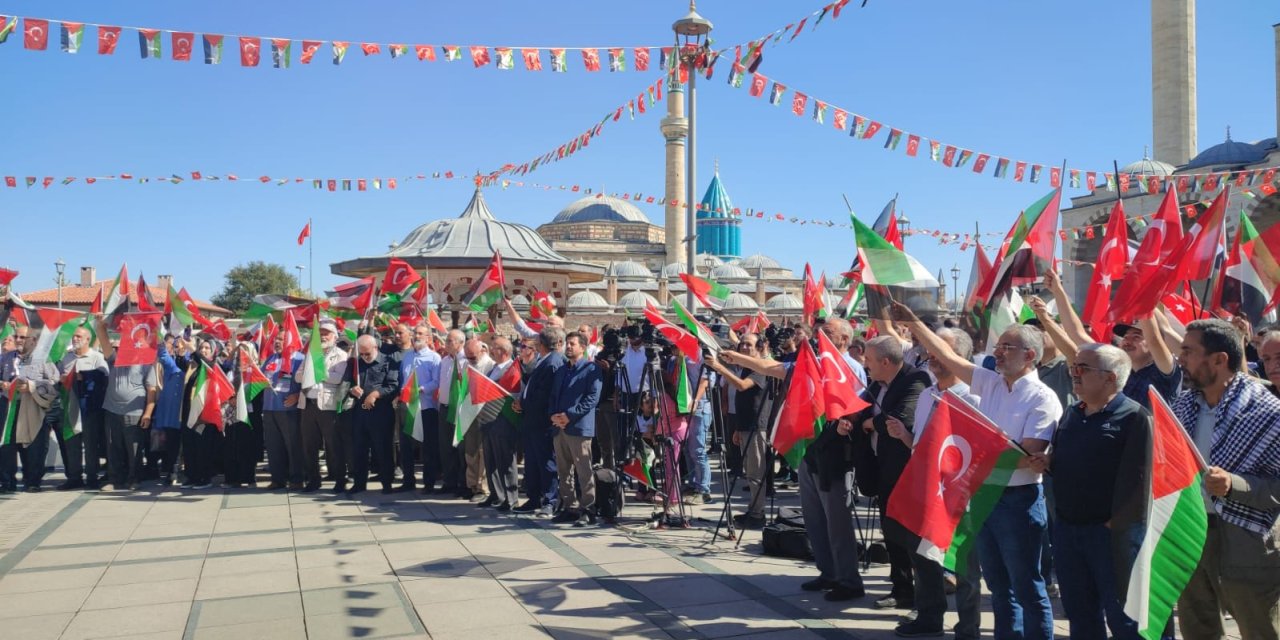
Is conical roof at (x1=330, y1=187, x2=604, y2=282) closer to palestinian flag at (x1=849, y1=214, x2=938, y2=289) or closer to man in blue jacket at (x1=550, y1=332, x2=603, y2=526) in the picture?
man in blue jacket at (x1=550, y1=332, x2=603, y2=526)

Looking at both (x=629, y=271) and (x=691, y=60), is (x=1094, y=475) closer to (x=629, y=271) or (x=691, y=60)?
(x=691, y=60)

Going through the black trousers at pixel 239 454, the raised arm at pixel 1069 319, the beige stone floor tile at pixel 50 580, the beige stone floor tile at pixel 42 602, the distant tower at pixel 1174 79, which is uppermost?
the distant tower at pixel 1174 79

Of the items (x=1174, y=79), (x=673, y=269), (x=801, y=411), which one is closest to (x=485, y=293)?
(x=801, y=411)

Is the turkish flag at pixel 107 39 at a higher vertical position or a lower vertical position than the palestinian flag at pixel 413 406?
higher

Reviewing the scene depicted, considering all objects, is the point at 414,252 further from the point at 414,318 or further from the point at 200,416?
the point at 200,416

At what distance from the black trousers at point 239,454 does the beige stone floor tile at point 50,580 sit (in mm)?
4480

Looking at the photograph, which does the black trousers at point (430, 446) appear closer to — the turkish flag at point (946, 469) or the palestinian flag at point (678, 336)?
the palestinian flag at point (678, 336)

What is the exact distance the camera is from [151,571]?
23.9ft

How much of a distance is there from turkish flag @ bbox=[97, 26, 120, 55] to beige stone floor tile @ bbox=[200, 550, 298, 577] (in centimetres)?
708

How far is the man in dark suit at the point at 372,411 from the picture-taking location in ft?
35.8

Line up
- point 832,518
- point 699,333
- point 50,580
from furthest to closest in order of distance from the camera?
point 699,333, point 50,580, point 832,518

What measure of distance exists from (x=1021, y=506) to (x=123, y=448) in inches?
436

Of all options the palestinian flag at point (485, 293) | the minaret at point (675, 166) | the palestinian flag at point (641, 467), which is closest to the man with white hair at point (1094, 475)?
the palestinian flag at point (641, 467)

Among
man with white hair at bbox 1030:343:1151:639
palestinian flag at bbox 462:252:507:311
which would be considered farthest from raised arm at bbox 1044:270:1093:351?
palestinian flag at bbox 462:252:507:311
